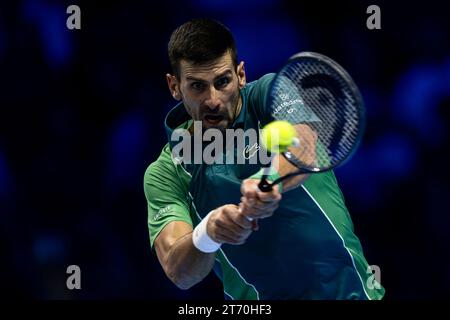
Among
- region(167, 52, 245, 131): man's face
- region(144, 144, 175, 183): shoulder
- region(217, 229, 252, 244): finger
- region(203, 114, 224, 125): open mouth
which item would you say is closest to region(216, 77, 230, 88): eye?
region(167, 52, 245, 131): man's face

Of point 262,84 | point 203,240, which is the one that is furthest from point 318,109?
point 203,240

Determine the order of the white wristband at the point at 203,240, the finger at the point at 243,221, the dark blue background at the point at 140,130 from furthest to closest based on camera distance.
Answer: the dark blue background at the point at 140,130
the white wristband at the point at 203,240
the finger at the point at 243,221

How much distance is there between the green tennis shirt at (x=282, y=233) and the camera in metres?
3.66

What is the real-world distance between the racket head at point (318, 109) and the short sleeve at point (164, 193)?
0.63 meters

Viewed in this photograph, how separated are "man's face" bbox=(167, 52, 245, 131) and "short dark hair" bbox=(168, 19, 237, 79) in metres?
0.03

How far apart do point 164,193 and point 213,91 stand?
499mm

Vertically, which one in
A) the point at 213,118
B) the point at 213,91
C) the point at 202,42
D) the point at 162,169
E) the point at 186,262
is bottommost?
the point at 186,262

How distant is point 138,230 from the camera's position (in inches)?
217

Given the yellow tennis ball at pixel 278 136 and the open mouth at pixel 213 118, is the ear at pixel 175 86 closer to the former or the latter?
the open mouth at pixel 213 118

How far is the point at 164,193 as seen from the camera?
384cm

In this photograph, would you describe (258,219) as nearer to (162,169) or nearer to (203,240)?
(203,240)

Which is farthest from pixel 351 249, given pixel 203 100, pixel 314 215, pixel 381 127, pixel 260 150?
pixel 381 127

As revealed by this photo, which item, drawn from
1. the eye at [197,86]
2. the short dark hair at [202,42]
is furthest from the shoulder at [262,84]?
the eye at [197,86]
